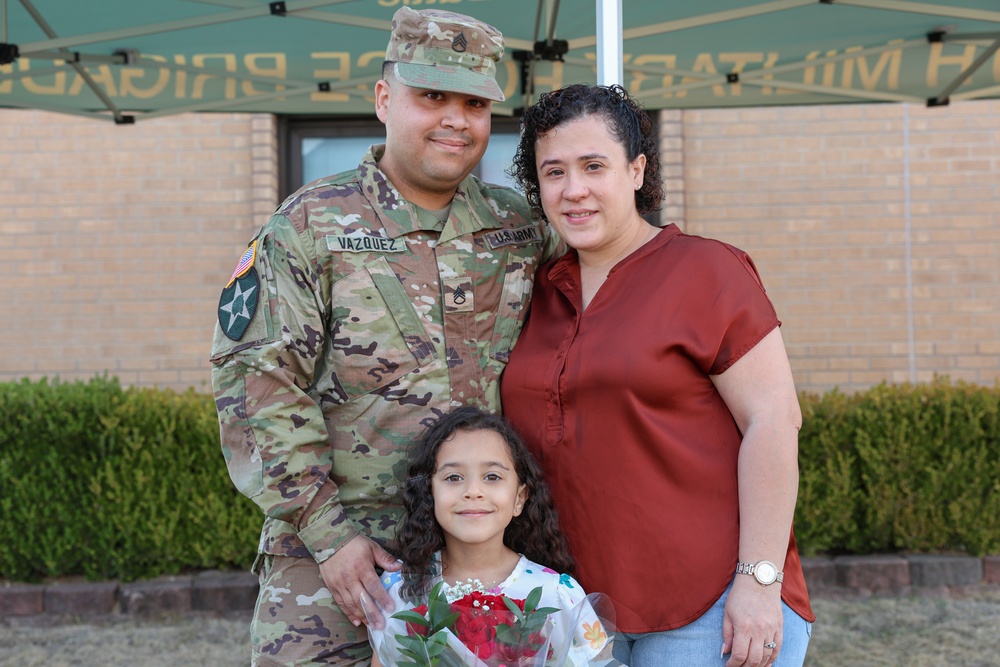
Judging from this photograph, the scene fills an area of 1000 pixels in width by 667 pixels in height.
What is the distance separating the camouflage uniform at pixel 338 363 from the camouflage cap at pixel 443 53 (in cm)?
28

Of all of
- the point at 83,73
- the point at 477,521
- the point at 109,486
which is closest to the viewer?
the point at 477,521

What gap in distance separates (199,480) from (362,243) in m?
3.18

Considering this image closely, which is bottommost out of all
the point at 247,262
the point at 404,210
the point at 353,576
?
the point at 353,576

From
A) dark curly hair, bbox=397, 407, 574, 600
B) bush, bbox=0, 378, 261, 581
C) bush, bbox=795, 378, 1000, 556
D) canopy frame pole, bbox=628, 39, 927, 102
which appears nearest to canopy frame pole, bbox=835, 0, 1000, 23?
canopy frame pole, bbox=628, 39, 927, 102

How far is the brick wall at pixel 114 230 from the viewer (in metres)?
6.14

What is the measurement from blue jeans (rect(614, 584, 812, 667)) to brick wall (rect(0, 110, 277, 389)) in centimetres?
476

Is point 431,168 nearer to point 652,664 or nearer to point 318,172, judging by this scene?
point 652,664

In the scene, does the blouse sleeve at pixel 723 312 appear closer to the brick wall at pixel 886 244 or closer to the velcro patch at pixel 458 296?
the velcro patch at pixel 458 296

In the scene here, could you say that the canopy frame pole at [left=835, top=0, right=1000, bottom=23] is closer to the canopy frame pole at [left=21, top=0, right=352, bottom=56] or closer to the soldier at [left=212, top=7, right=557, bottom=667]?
the soldier at [left=212, top=7, right=557, bottom=667]

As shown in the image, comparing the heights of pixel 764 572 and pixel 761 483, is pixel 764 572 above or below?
below

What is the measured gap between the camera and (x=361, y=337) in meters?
2.25

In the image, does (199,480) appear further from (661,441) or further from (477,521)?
(661,441)

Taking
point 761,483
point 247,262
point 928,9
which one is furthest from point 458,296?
point 928,9

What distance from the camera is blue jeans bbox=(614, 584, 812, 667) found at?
6.45ft
